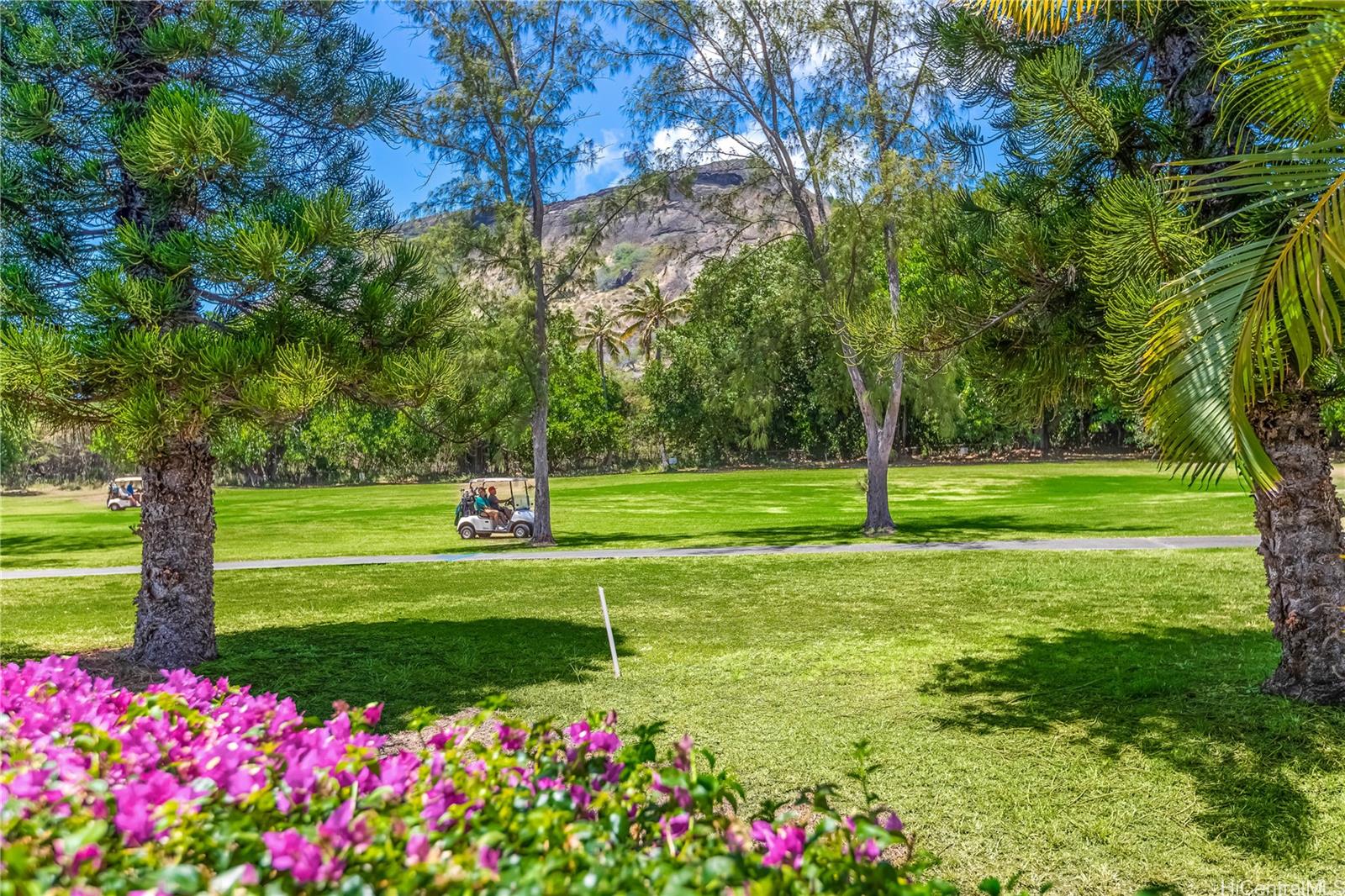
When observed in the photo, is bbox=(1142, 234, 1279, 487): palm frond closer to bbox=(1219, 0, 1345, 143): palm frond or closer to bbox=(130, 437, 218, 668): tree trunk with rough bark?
bbox=(1219, 0, 1345, 143): palm frond

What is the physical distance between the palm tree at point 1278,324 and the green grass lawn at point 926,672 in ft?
2.93

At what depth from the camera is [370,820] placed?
1.92 meters

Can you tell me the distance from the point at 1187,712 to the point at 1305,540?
1434mm

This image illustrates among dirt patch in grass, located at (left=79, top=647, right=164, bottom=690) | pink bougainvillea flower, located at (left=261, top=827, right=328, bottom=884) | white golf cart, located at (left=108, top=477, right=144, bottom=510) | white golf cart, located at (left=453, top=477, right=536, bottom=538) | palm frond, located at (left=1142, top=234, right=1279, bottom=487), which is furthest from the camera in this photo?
white golf cart, located at (left=108, top=477, right=144, bottom=510)

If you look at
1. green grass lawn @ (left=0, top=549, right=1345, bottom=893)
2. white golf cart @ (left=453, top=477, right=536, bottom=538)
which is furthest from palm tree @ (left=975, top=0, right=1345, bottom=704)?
white golf cart @ (left=453, top=477, right=536, bottom=538)

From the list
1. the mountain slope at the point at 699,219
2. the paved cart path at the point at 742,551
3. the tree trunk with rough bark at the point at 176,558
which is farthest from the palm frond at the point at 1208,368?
the mountain slope at the point at 699,219

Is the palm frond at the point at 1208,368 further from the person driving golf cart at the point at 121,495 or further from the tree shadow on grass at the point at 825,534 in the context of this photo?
the person driving golf cart at the point at 121,495

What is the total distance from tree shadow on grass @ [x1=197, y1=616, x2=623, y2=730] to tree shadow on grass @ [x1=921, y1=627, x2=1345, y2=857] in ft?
11.8

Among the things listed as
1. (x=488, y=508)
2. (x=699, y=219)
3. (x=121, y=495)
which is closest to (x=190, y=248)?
(x=699, y=219)

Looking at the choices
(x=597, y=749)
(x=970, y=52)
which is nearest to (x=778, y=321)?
(x=970, y=52)

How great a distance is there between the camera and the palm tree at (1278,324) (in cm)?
407

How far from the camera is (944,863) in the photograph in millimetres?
4762

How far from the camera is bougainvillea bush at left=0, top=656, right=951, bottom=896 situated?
1.75 metres

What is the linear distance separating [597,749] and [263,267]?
200 inches
